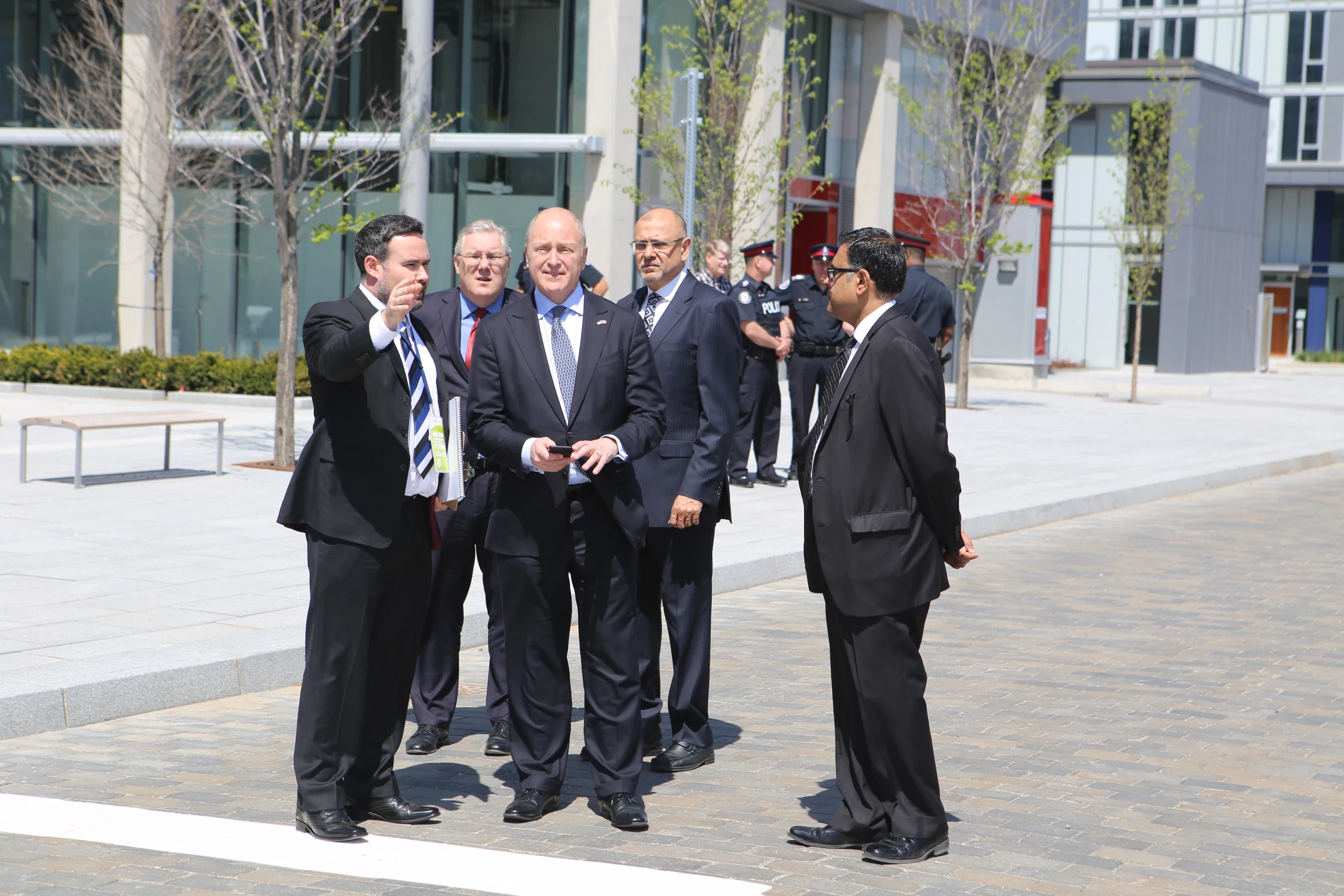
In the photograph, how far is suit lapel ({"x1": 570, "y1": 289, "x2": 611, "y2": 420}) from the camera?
17.2 ft

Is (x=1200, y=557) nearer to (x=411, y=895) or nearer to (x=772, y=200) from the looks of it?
(x=411, y=895)

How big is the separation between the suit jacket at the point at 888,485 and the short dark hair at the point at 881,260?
5.0 inches

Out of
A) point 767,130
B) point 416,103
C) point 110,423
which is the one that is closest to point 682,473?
point 110,423

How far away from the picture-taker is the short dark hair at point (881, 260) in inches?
193

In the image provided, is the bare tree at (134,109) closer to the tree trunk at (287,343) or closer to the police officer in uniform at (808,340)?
the tree trunk at (287,343)

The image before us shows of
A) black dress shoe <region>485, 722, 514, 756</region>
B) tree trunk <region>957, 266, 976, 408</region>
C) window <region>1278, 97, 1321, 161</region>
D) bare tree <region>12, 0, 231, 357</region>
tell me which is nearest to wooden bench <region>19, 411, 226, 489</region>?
black dress shoe <region>485, 722, 514, 756</region>

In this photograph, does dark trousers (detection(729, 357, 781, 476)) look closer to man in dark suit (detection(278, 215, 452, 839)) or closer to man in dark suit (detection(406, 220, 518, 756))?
man in dark suit (detection(406, 220, 518, 756))

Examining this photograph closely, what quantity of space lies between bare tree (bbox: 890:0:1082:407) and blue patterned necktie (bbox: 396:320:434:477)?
2077 centimetres

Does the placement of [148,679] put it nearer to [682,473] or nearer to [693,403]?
[682,473]

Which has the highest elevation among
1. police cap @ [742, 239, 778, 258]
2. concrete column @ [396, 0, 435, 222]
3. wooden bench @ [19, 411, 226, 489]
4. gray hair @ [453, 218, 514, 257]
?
concrete column @ [396, 0, 435, 222]

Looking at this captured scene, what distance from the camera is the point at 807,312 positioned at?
1397 centimetres

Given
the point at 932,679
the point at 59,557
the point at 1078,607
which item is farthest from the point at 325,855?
the point at 1078,607

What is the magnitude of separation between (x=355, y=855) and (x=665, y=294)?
240 cm

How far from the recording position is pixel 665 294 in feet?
19.6
